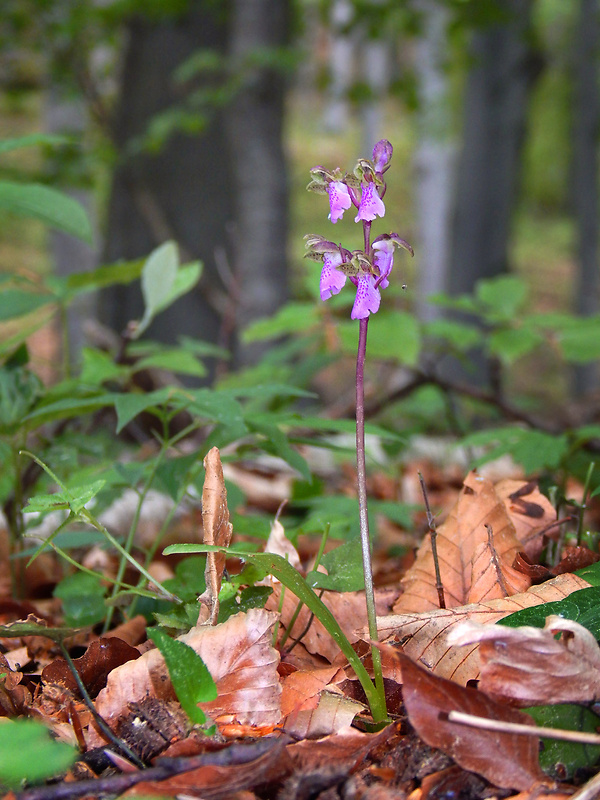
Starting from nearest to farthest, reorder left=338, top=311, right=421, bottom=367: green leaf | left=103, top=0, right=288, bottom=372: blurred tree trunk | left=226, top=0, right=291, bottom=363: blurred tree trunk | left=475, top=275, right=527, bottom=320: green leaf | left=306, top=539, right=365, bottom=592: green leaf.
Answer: left=306, top=539, right=365, bottom=592: green leaf, left=338, top=311, right=421, bottom=367: green leaf, left=475, top=275, right=527, bottom=320: green leaf, left=226, top=0, right=291, bottom=363: blurred tree trunk, left=103, top=0, right=288, bottom=372: blurred tree trunk

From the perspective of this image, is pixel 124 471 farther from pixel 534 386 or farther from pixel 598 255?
pixel 534 386

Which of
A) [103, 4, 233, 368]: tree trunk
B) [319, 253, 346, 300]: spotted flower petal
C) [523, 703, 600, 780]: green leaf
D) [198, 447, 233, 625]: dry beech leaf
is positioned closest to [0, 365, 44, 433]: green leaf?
[198, 447, 233, 625]: dry beech leaf

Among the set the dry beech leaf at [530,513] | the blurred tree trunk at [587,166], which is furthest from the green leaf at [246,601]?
the blurred tree trunk at [587,166]

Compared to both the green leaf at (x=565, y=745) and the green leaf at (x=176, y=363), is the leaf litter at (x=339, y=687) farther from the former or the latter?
the green leaf at (x=176, y=363)

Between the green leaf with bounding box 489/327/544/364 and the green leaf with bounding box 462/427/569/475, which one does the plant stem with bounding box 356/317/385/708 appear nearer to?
the green leaf with bounding box 462/427/569/475

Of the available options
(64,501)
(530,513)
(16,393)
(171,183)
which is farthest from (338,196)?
(171,183)

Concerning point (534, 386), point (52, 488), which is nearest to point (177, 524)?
point (52, 488)
